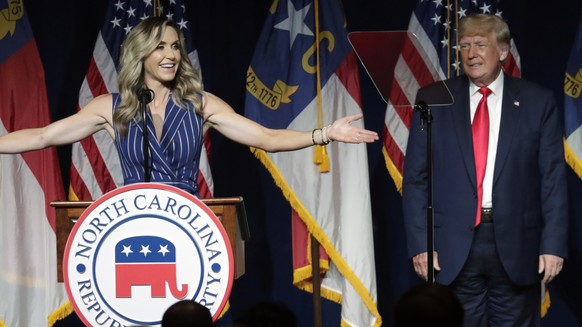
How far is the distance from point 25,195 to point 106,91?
77 cm

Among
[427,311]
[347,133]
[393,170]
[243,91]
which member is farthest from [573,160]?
[427,311]

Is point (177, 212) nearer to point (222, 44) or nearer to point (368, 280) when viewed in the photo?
point (368, 280)

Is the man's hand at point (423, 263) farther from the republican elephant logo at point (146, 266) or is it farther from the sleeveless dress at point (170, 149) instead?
the republican elephant logo at point (146, 266)

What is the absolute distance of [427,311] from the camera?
6.93ft

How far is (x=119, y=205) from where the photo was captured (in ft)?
11.2

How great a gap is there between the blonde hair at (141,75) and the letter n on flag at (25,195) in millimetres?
1956

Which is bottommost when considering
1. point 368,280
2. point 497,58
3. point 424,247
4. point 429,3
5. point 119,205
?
point 368,280

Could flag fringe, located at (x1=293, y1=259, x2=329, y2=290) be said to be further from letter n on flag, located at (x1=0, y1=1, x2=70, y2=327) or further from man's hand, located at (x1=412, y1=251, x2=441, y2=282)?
man's hand, located at (x1=412, y1=251, x2=441, y2=282)

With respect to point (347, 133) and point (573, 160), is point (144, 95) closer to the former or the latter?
point (347, 133)

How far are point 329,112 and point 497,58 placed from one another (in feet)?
5.99

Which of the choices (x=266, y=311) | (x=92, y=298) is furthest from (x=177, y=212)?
(x=266, y=311)

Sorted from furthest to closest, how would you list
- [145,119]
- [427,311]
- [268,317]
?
[145,119], [268,317], [427,311]

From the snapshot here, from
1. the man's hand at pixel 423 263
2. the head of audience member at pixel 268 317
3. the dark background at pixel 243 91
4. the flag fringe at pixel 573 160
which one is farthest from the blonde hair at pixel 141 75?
the flag fringe at pixel 573 160

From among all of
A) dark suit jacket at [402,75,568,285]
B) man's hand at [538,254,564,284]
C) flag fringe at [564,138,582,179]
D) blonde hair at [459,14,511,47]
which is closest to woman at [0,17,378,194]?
dark suit jacket at [402,75,568,285]
